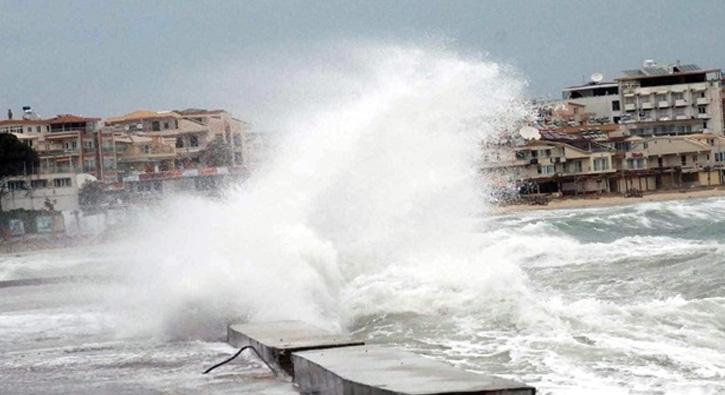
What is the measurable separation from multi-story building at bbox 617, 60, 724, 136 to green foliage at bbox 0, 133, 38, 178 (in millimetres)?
39780

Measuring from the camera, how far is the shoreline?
74750 millimetres

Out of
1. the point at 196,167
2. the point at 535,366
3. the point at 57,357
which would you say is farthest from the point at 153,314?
the point at 196,167

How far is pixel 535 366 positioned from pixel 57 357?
4.50 m

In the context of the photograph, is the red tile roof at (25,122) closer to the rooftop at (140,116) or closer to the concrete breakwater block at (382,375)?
the rooftop at (140,116)

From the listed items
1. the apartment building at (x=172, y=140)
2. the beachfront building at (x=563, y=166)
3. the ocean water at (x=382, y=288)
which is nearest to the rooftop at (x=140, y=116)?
the apartment building at (x=172, y=140)

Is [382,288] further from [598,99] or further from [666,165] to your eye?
[598,99]

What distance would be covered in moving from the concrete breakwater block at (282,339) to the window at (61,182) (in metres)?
71.4

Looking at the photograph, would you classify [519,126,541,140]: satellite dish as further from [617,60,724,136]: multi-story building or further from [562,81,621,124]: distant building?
[562,81,621,124]: distant building

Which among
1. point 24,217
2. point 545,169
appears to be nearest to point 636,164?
point 545,169

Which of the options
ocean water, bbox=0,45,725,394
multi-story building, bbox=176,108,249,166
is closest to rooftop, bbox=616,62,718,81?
multi-story building, bbox=176,108,249,166

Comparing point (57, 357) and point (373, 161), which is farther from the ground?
point (373, 161)

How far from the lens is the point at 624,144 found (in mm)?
89000

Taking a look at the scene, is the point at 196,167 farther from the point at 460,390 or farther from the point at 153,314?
the point at 460,390

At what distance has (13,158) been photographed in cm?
8038
